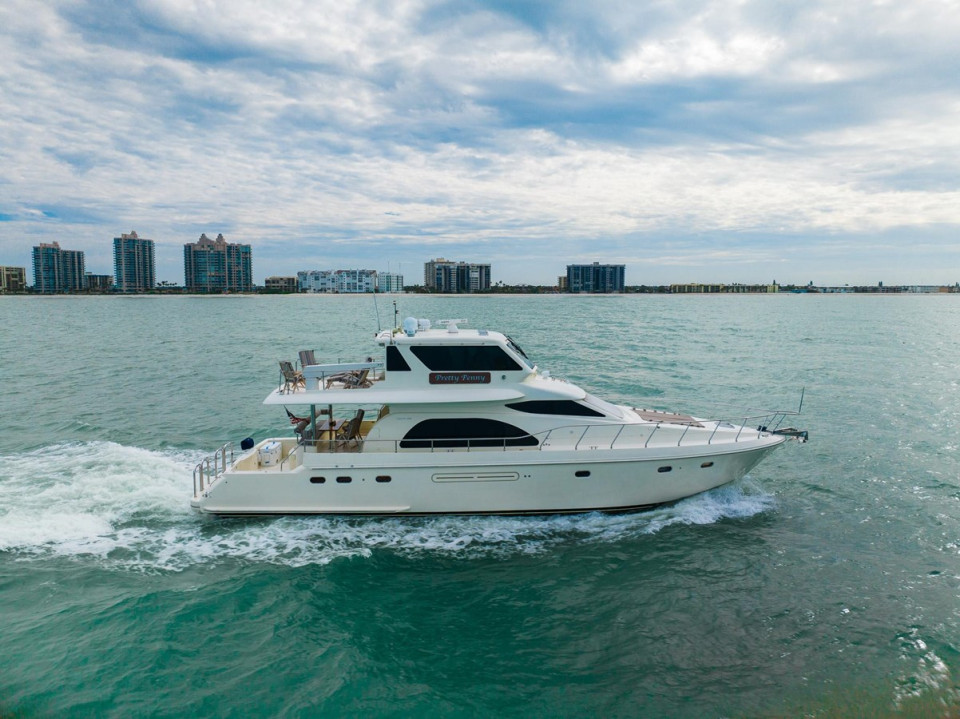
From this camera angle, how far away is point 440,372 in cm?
1266

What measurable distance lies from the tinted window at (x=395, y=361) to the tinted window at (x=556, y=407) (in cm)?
252

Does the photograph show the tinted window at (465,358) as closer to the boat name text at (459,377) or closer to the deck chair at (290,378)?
the boat name text at (459,377)

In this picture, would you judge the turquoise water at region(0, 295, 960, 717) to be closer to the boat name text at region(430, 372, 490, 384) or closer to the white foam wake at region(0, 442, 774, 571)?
the white foam wake at region(0, 442, 774, 571)

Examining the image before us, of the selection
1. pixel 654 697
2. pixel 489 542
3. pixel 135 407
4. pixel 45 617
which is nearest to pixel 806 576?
pixel 654 697

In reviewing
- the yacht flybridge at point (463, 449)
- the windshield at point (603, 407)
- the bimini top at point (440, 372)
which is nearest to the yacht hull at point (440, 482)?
the yacht flybridge at point (463, 449)

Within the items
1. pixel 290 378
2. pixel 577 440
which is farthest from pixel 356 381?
pixel 577 440

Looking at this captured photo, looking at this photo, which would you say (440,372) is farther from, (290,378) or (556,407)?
(290,378)

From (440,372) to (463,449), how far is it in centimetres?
180

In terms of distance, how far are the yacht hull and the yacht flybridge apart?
0.02 meters

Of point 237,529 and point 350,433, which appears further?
point 350,433

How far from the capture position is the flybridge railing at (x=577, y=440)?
1236cm

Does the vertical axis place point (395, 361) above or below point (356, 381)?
above

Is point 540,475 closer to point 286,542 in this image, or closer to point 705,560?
point 705,560

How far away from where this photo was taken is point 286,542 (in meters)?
11.4
